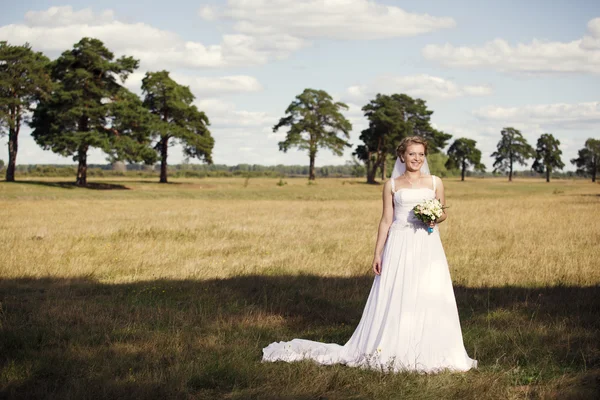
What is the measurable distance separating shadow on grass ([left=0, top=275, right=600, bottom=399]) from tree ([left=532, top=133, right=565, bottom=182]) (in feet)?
413

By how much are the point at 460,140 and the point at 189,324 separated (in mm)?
132961

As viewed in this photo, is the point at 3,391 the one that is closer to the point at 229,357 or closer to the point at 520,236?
the point at 229,357

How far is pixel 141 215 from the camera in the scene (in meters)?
25.9

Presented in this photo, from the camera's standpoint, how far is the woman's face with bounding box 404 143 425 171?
6816 mm

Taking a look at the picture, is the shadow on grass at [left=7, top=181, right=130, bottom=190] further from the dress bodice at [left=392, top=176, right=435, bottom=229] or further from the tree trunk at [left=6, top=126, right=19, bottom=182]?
the dress bodice at [left=392, top=176, right=435, bottom=229]

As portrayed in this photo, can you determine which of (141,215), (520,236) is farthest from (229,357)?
(141,215)

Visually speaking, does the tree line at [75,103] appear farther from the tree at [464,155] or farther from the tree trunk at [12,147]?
the tree at [464,155]

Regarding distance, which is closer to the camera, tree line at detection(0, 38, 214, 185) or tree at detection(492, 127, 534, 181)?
tree line at detection(0, 38, 214, 185)

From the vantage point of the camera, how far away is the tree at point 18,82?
167 feet

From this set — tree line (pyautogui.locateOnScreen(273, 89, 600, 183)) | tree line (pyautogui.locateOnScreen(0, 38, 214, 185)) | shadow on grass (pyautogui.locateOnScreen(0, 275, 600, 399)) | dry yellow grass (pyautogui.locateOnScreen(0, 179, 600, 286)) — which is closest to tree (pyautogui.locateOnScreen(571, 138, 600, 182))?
tree line (pyautogui.locateOnScreen(273, 89, 600, 183))

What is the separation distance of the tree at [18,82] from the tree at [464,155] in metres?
99.4

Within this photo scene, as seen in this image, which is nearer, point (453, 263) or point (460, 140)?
point (453, 263)

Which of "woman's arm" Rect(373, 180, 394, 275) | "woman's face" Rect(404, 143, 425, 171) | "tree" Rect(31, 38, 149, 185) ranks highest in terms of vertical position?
"tree" Rect(31, 38, 149, 185)

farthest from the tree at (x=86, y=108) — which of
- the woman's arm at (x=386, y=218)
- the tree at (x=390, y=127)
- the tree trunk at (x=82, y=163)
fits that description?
the woman's arm at (x=386, y=218)
